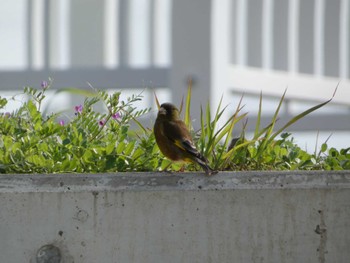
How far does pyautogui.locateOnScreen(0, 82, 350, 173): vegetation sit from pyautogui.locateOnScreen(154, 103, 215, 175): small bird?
0.05 m

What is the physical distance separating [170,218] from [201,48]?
4.44 metres

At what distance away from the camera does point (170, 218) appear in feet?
11.7

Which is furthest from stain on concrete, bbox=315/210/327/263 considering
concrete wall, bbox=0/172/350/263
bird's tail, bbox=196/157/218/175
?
bird's tail, bbox=196/157/218/175

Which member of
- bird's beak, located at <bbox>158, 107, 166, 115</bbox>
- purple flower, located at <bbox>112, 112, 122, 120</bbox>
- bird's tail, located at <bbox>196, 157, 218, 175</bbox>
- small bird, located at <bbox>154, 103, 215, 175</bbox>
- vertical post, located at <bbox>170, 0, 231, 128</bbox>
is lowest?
bird's tail, located at <bbox>196, 157, 218, 175</bbox>

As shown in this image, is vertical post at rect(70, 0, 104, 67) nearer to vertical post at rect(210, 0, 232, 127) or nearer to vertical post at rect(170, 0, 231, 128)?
vertical post at rect(170, 0, 231, 128)

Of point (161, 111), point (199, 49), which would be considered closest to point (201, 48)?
point (199, 49)

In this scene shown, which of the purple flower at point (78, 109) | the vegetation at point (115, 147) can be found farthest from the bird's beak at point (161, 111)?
the purple flower at point (78, 109)

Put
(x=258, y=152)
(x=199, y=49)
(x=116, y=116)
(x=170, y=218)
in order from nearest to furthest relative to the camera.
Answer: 1. (x=170, y=218)
2. (x=258, y=152)
3. (x=116, y=116)
4. (x=199, y=49)

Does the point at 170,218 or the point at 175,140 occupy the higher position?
the point at 175,140

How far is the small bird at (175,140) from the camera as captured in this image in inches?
152

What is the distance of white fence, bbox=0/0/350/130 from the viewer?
7902 mm

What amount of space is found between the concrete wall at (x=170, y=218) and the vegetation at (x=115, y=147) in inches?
9.6

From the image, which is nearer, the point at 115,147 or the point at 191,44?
the point at 115,147

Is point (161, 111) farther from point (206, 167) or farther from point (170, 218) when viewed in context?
point (170, 218)
